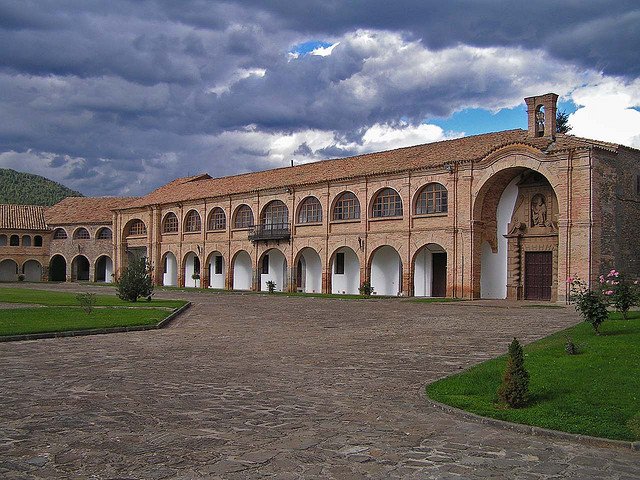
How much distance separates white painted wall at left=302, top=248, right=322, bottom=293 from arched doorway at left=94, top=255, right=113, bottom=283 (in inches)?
984

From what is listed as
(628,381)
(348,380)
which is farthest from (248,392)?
(628,381)

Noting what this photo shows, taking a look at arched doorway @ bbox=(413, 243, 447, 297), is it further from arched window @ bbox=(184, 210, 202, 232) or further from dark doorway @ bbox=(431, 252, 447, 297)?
arched window @ bbox=(184, 210, 202, 232)

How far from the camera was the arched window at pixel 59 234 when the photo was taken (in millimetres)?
61062

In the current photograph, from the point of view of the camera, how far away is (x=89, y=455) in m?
5.53

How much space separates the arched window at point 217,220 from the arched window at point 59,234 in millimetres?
21440

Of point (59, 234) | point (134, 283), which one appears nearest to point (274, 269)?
point (134, 283)

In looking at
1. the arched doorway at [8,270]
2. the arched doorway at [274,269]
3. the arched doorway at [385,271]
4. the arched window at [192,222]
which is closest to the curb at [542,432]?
the arched doorway at [385,271]

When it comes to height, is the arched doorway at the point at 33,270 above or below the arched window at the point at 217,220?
below

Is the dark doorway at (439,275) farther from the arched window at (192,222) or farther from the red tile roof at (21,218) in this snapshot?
the red tile roof at (21,218)

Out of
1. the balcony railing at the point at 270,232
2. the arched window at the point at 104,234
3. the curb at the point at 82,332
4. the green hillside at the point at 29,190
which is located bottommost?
the curb at the point at 82,332

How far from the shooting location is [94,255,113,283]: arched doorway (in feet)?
Answer: 195

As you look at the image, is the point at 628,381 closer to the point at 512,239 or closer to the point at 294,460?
the point at 294,460

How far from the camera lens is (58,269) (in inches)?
2463

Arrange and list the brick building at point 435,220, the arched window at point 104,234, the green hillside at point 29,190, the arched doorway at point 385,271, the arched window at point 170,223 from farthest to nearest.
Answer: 1. the green hillside at point 29,190
2. the arched window at point 104,234
3. the arched window at point 170,223
4. the arched doorway at point 385,271
5. the brick building at point 435,220
